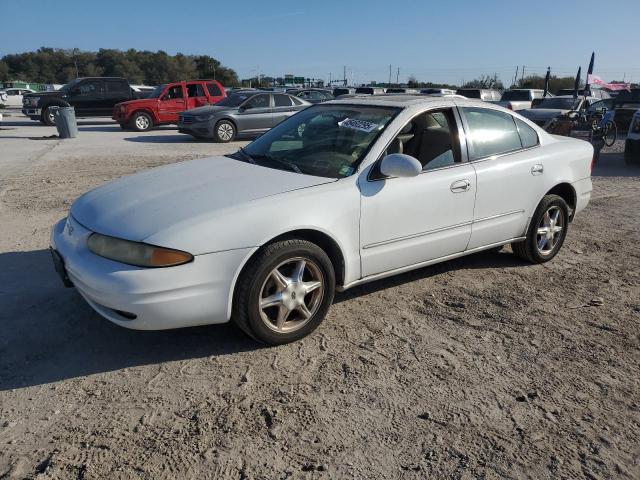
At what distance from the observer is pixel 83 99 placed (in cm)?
2075

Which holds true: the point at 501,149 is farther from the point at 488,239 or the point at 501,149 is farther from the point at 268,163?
the point at 268,163

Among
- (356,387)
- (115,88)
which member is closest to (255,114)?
(115,88)

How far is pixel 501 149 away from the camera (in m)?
4.55

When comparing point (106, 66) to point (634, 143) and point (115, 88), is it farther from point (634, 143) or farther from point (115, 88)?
point (634, 143)

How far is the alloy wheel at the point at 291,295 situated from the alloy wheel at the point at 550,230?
2.57 meters

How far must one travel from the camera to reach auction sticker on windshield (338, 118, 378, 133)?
399 centimetres

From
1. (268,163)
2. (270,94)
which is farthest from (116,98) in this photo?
(268,163)

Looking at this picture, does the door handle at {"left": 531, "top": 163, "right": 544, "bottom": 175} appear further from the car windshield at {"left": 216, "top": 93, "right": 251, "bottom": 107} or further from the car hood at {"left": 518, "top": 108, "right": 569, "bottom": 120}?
the car windshield at {"left": 216, "top": 93, "right": 251, "bottom": 107}

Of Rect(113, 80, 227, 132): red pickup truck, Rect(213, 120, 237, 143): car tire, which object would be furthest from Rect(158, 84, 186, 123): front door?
Rect(213, 120, 237, 143): car tire

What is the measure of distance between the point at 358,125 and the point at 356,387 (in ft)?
6.64

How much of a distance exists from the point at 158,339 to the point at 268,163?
60.3 inches

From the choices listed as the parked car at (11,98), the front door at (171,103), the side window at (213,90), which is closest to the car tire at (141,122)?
the front door at (171,103)

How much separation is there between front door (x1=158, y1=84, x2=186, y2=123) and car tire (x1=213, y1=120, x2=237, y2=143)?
4.35 meters

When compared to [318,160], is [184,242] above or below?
below
